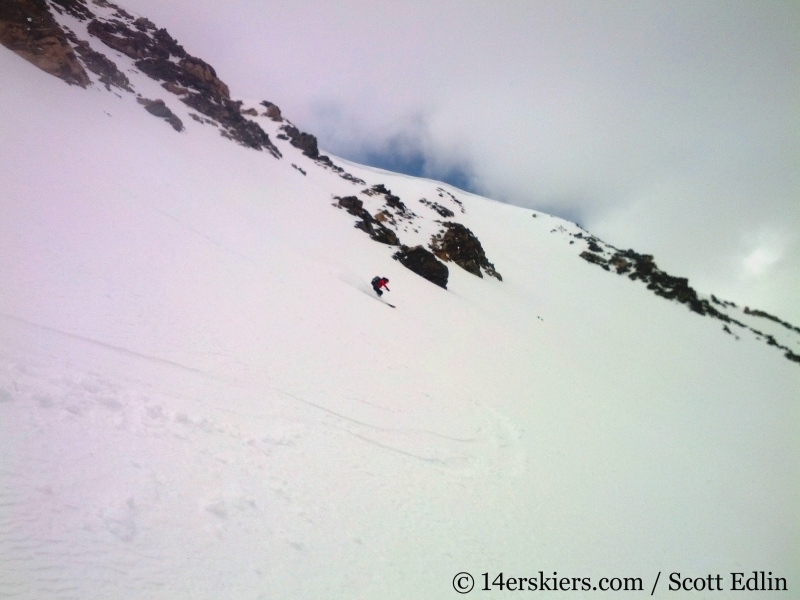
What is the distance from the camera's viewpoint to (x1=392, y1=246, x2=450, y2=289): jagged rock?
24984 mm

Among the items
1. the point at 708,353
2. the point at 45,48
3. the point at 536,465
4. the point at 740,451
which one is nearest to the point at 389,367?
the point at 536,465

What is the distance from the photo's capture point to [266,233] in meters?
18.0

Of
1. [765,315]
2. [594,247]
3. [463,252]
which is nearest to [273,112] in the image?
[463,252]

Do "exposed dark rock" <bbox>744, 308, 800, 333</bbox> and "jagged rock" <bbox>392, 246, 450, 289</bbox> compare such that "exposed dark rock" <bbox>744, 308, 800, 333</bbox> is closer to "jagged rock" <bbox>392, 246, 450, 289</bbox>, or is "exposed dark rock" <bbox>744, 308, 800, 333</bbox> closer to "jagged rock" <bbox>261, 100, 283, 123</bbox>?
"jagged rock" <bbox>392, 246, 450, 289</bbox>

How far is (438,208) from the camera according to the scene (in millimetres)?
61031

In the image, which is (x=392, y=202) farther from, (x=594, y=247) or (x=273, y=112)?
(x=594, y=247)

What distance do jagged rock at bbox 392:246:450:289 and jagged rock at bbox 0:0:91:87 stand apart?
27.7 metres

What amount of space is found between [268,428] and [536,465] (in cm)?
530

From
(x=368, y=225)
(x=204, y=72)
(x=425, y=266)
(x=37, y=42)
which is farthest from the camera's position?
(x=204, y=72)

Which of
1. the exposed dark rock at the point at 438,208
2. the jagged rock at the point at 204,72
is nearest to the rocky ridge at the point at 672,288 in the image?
the exposed dark rock at the point at 438,208

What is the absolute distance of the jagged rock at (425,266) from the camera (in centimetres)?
2498

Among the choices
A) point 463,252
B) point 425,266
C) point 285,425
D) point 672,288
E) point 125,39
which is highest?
point 125,39

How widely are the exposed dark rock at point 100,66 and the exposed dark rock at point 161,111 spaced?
281cm

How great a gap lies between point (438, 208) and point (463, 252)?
2676cm
